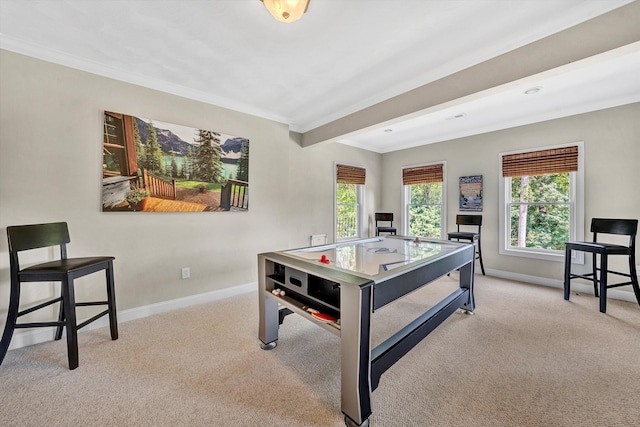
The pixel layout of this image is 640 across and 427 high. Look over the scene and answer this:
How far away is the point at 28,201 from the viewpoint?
2.04m

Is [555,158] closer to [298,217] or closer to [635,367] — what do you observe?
[635,367]

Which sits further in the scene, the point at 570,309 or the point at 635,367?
the point at 570,309

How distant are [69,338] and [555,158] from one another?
547cm

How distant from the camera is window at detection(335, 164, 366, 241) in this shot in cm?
473

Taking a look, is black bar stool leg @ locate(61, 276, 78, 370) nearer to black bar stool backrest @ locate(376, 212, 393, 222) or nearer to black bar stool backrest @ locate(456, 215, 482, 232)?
black bar stool backrest @ locate(376, 212, 393, 222)

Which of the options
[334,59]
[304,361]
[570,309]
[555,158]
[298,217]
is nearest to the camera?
[304,361]

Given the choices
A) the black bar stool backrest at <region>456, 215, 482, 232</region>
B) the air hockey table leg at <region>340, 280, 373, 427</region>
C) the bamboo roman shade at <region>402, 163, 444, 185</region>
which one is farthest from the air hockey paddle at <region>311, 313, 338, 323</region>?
the bamboo roman shade at <region>402, 163, 444, 185</region>

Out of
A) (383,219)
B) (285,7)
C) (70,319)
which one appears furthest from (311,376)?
(383,219)

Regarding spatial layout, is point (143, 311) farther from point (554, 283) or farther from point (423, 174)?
point (554, 283)

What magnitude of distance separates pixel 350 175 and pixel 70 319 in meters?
4.13

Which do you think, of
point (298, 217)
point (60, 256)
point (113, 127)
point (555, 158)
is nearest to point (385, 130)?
point (298, 217)

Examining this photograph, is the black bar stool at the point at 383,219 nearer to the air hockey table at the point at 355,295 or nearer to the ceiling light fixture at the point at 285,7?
the air hockey table at the point at 355,295

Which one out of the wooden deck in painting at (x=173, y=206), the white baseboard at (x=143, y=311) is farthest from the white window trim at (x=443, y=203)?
the wooden deck in painting at (x=173, y=206)

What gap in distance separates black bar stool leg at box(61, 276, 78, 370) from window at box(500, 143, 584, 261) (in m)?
5.04
